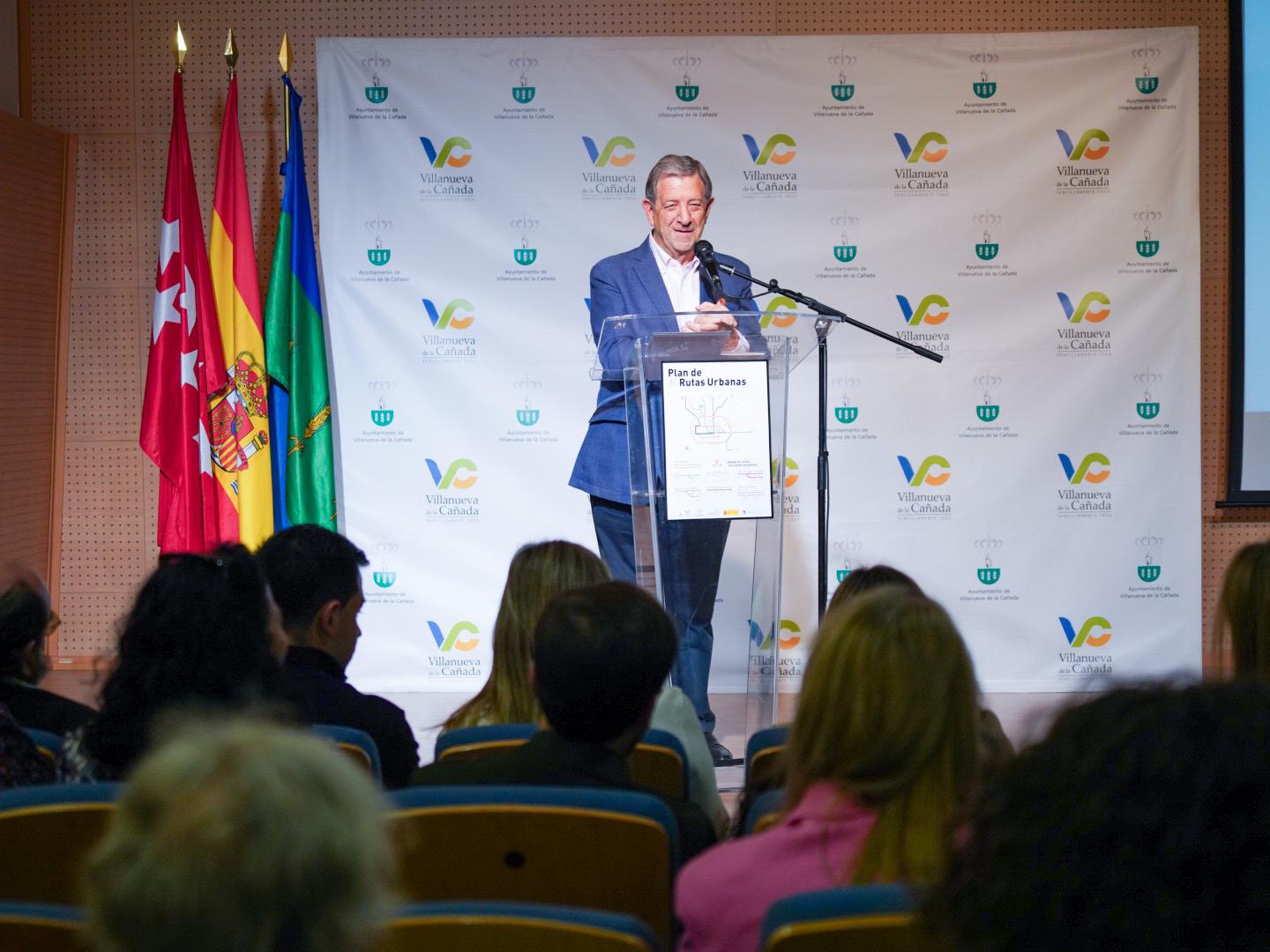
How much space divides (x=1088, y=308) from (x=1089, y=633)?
1473 mm

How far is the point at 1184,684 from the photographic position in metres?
0.81

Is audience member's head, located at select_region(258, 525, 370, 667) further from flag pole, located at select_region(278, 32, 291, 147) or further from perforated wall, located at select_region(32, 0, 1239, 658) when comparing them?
perforated wall, located at select_region(32, 0, 1239, 658)

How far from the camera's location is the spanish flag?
17.2 feet

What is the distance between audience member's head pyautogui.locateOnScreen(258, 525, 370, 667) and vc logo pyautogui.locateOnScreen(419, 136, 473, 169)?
3226mm

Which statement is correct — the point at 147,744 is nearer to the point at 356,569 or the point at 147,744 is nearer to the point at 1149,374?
the point at 356,569

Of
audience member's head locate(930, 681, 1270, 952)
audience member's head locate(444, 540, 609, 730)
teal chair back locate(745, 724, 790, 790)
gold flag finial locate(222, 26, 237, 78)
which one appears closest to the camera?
audience member's head locate(930, 681, 1270, 952)

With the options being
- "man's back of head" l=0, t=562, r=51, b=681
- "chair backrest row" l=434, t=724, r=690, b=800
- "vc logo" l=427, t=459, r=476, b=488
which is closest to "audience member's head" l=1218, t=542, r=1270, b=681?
"chair backrest row" l=434, t=724, r=690, b=800

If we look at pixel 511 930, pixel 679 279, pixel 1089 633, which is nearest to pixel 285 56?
pixel 679 279

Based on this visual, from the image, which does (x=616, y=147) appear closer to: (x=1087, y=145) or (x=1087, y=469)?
(x=1087, y=145)

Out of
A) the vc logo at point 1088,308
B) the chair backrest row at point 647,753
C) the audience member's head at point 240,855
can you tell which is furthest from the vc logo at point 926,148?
the audience member's head at point 240,855

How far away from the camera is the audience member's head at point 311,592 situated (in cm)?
Result: 265

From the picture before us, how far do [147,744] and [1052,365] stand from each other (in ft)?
15.3

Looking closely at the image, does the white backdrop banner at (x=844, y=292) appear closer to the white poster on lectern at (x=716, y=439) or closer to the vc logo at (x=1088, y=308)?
the vc logo at (x=1088, y=308)

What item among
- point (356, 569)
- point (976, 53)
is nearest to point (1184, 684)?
point (356, 569)
